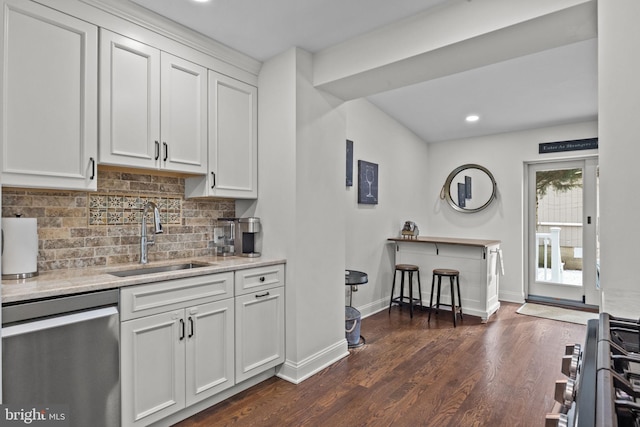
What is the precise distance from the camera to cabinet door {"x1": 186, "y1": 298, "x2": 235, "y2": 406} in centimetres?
214

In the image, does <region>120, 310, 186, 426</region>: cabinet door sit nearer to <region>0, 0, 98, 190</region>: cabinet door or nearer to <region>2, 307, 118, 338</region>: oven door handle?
<region>2, 307, 118, 338</region>: oven door handle

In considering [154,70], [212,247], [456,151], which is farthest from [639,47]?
[456,151]

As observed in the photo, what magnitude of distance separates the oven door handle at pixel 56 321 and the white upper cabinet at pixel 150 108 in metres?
0.85

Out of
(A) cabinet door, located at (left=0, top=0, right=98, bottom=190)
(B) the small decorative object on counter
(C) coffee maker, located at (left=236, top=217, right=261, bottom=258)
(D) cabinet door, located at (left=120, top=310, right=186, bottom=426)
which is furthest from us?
(B) the small decorative object on counter

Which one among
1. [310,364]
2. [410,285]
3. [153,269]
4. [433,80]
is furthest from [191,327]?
[433,80]

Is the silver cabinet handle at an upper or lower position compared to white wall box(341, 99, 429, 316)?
lower

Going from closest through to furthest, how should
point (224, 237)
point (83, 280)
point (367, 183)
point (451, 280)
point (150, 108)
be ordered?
1. point (83, 280)
2. point (150, 108)
3. point (224, 237)
4. point (451, 280)
5. point (367, 183)

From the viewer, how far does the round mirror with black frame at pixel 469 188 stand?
5.19 m

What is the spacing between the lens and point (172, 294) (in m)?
2.05

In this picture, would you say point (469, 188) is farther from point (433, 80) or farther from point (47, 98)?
point (47, 98)

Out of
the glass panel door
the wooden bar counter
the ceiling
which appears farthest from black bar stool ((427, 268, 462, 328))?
the ceiling

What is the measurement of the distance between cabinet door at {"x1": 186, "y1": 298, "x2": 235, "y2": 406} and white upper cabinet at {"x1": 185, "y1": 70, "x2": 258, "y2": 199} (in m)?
0.85

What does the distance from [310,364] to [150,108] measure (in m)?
2.17

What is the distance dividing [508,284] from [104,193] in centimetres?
506
